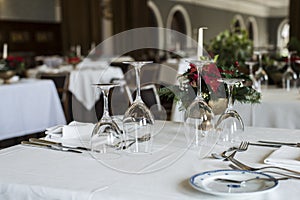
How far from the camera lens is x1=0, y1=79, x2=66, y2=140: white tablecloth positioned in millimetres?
4488

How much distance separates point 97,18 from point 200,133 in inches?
397

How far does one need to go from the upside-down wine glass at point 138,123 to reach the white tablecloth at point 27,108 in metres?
2.91

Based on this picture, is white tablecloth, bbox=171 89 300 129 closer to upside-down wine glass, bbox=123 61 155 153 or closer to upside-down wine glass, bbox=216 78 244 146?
upside-down wine glass, bbox=123 61 155 153

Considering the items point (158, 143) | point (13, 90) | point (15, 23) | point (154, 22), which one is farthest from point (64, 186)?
point (154, 22)

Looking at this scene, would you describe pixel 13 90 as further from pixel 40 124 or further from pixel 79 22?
pixel 79 22

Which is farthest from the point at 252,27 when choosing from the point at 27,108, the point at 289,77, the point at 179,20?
the point at 289,77

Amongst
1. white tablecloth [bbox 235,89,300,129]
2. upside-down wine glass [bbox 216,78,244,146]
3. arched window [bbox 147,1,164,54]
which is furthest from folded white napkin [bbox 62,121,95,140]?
arched window [bbox 147,1,164,54]

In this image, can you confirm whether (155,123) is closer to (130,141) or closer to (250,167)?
(130,141)

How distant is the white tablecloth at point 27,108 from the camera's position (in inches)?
177

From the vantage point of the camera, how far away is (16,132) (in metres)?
4.62

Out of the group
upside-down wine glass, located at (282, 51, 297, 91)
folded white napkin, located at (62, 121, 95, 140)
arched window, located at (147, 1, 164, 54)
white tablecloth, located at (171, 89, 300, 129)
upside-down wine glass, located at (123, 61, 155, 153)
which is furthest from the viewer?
arched window, located at (147, 1, 164, 54)

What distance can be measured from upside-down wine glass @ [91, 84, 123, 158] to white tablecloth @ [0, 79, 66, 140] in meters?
2.98

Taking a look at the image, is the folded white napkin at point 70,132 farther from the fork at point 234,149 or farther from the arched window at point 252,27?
the arched window at point 252,27

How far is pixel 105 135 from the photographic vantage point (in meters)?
1.68
